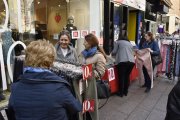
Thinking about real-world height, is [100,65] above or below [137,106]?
above

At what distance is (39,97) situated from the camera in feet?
5.55

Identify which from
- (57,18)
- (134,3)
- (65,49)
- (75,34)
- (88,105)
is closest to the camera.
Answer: (88,105)

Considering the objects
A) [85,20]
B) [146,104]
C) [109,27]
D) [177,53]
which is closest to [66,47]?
[146,104]

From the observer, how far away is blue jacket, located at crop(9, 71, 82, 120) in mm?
1696

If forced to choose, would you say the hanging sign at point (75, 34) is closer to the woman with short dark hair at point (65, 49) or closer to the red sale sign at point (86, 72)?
the woman with short dark hair at point (65, 49)

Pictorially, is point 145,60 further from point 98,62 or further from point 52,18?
point 52,18

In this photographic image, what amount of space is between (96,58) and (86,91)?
1.24 m

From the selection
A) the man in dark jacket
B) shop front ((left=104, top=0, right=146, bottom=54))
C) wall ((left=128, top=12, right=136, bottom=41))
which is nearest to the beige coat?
Result: the man in dark jacket

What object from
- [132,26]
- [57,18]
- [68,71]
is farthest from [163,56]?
[68,71]

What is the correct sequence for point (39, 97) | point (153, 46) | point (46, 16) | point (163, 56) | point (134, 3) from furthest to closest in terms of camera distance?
point (134, 3), point (46, 16), point (163, 56), point (153, 46), point (39, 97)

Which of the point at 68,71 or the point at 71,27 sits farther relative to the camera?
the point at 71,27

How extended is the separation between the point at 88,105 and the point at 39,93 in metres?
1.18

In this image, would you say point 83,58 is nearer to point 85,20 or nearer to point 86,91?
point 86,91

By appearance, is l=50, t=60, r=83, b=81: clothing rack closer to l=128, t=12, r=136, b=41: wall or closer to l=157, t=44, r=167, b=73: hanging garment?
l=157, t=44, r=167, b=73: hanging garment
